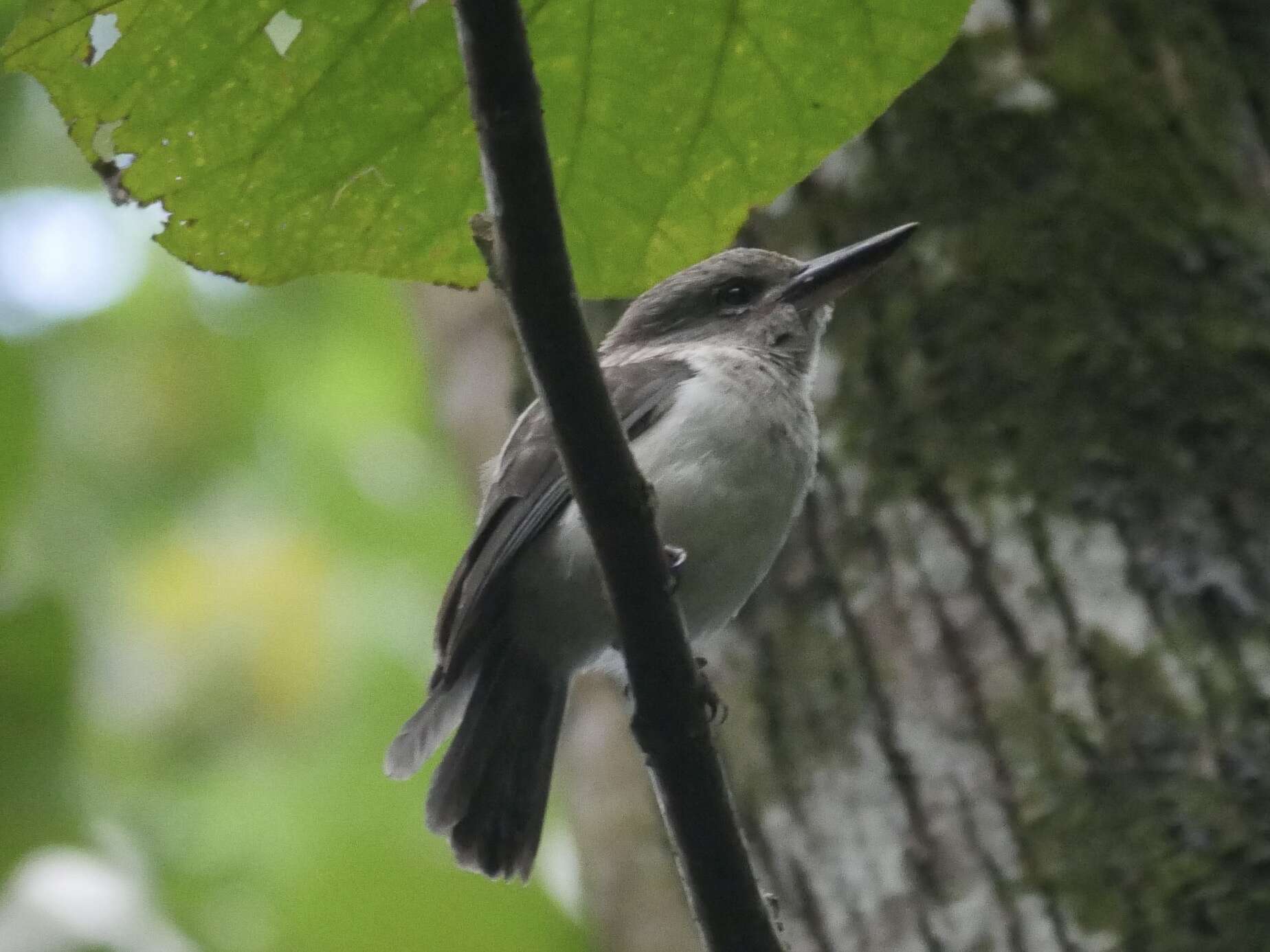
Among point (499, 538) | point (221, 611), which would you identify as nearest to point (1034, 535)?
point (499, 538)

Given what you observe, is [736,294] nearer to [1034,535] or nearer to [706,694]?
[1034,535]

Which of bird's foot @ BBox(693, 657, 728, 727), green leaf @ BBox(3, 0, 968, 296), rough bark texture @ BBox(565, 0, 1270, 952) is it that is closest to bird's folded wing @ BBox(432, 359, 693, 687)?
bird's foot @ BBox(693, 657, 728, 727)

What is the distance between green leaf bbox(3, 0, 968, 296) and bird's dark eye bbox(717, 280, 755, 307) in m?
1.65

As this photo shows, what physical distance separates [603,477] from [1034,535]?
5.55ft

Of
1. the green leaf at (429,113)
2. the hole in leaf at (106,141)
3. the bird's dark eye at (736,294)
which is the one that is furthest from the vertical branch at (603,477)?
the bird's dark eye at (736,294)

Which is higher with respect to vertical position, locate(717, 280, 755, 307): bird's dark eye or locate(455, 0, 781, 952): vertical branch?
locate(717, 280, 755, 307): bird's dark eye

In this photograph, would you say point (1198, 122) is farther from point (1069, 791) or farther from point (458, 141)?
point (458, 141)

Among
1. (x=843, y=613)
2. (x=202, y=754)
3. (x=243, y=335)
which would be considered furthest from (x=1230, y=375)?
(x=243, y=335)

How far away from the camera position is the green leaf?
1.74m

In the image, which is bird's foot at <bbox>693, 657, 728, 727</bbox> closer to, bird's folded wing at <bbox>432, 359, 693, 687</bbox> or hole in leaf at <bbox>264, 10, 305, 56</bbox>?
bird's folded wing at <bbox>432, 359, 693, 687</bbox>

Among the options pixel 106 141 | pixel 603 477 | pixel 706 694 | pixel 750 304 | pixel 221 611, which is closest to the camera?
pixel 603 477

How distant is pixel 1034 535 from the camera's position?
3088 millimetres

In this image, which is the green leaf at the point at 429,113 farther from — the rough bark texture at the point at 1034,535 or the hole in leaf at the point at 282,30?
the rough bark texture at the point at 1034,535

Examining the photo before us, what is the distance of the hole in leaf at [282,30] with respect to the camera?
1763 millimetres
